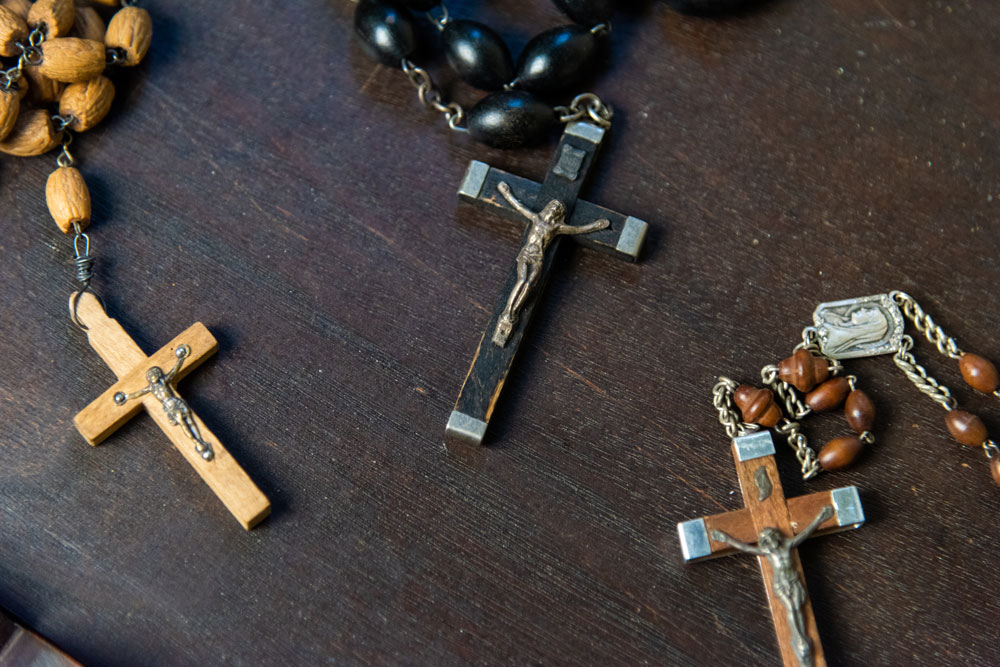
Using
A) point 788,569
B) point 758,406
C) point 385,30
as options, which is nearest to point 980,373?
point 758,406

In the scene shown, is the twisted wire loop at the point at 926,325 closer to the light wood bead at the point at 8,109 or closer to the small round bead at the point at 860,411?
the small round bead at the point at 860,411

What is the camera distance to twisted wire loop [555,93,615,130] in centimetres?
Result: 194

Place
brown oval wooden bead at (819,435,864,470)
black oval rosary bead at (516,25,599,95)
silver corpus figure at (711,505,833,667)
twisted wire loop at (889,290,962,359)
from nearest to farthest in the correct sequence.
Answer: silver corpus figure at (711,505,833,667), brown oval wooden bead at (819,435,864,470), twisted wire loop at (889,290,962,359), black oval rosary bead at (516,25,599,95)

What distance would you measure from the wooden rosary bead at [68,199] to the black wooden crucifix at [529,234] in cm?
80

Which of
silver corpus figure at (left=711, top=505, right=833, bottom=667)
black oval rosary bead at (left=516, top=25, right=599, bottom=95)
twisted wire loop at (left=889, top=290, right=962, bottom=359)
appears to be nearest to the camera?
silver corpus figure at (left=711, top=505, right=833, bottom=667)

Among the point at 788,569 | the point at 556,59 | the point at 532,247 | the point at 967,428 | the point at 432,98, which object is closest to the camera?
the point at 788,569

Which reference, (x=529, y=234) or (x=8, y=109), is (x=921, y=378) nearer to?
(x=529, y=234)

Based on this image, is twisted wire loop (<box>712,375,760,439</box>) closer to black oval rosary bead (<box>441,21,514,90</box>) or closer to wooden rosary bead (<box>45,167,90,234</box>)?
black oval rosary bead (<box>441,21,514,90</box>)

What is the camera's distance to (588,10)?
1.96 m

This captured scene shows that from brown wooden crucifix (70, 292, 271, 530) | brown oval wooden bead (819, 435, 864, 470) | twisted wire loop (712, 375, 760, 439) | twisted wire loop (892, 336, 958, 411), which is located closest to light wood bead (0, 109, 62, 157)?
brown wooden crucifix (70, 292, 271, 530)

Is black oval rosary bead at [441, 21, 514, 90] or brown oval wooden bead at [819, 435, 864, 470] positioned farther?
black oval rosary bead at [441, 21, 514, 90]

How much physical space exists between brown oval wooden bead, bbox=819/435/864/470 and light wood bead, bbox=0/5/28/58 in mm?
1881

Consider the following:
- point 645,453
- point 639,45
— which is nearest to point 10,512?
point 645,453

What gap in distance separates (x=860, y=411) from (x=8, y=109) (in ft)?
6.07
